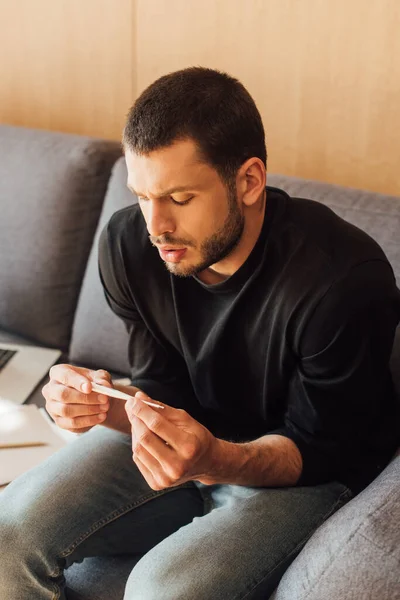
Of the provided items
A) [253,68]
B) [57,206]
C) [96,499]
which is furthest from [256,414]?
[253,68]

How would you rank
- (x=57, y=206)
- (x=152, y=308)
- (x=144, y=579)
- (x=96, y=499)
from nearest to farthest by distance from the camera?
(x=144, y=579) < (x=96, y=499) < (x=152, y=308) < (x=57, y=206)

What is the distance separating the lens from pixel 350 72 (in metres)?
1.75

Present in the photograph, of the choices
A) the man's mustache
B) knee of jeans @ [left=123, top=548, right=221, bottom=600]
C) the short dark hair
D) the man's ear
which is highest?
the short dark hair

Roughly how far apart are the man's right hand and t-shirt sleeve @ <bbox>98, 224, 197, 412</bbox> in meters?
0.21

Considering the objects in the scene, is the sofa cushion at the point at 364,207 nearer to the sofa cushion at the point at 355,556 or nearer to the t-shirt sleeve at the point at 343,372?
the t-shirt sleeve at the point at 343,372

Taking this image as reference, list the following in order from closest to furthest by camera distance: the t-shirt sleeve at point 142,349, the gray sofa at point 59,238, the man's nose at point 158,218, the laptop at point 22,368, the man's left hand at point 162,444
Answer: the man's left hand at point 162,444, the man's nose at point 158,218, the t-shirt sleeve at point 142,349, the laptop at point 22,368, the gray sofa at point 59,238

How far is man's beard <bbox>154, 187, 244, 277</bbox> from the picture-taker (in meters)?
1.22

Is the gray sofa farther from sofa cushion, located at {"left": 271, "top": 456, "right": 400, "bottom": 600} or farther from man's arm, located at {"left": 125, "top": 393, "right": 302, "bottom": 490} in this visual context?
sofa cushion, located at {"left": 271, "top": 456, "right": 400, "bottom": 600}

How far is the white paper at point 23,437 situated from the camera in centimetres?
146

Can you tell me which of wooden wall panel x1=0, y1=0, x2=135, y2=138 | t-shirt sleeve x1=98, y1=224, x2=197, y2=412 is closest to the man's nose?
t-shirt sleeve x1=98, y1=224, x2=197, y2=412

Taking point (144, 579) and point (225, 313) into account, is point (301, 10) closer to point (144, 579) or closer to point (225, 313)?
point (225, 313)

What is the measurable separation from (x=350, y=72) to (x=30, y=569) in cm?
118

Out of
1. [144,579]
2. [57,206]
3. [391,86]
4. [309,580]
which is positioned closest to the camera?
[309,580]

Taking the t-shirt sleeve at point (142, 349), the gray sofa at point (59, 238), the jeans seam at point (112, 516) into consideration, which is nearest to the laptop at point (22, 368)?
the gray sofa at point (59, 238)
